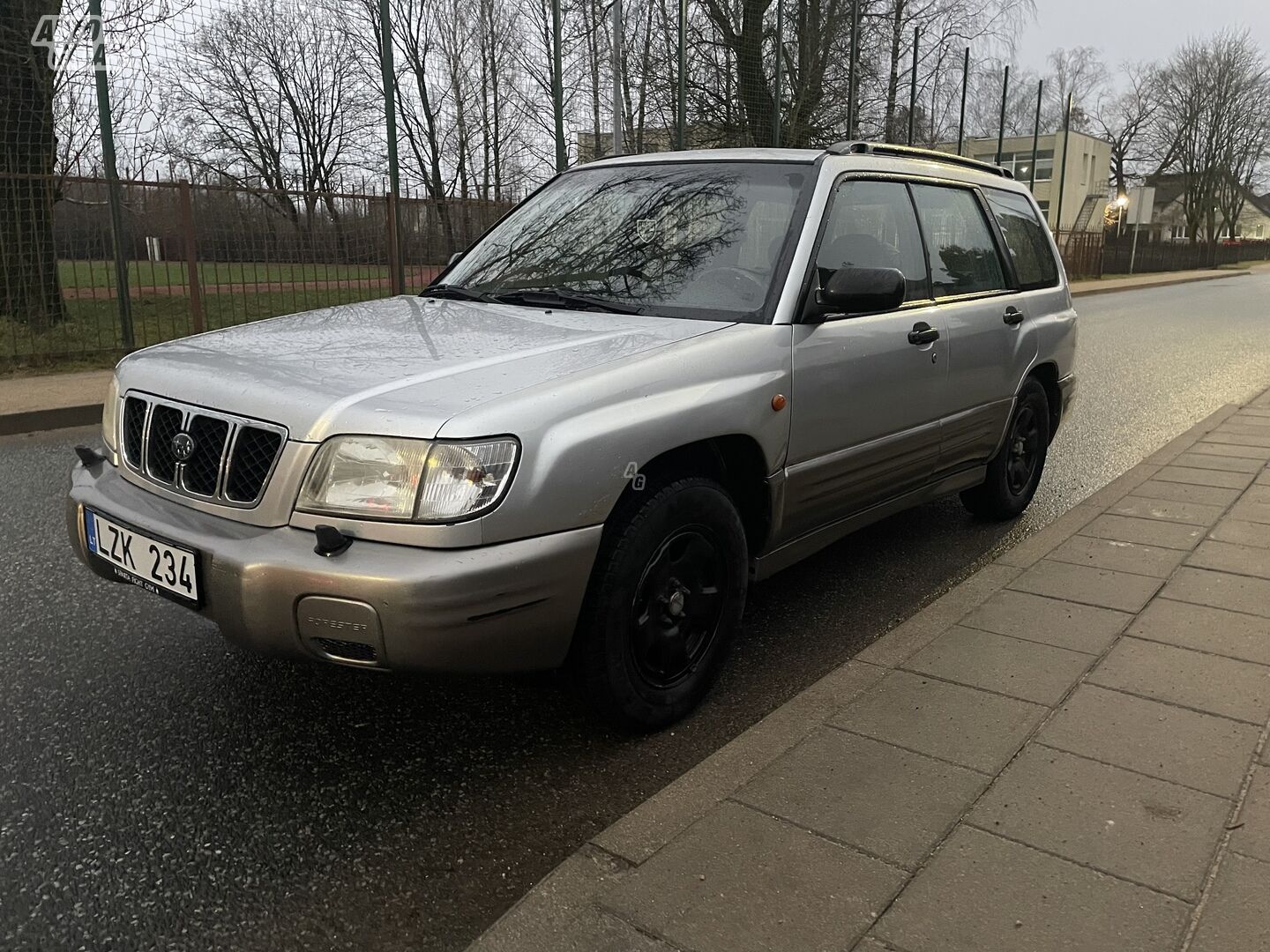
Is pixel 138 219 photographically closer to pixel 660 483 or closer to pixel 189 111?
pixel 189 111

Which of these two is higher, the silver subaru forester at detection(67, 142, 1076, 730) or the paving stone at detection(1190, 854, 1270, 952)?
the silver subaru forester at detection(67, 142, 1076, 730)

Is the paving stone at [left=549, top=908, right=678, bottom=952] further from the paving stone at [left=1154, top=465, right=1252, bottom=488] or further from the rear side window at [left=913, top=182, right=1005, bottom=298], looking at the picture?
the paving stone at [left=1154, top=465, right=1252, bottom=488]

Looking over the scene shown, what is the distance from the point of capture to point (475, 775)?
8.96ft

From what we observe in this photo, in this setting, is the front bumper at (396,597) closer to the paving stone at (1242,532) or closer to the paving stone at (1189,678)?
the paving stone at (1189,678)

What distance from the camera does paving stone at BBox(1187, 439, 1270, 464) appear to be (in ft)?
21.7

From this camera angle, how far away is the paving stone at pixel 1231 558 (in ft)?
14.0

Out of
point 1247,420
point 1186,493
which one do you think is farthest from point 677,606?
point 1247,420

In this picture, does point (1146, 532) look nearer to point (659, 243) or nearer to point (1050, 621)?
point (1050, 621)

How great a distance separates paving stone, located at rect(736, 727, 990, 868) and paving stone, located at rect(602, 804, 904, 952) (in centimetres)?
7

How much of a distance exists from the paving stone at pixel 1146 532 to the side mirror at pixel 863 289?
7.16 feet

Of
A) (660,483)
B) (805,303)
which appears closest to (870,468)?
(805,303)

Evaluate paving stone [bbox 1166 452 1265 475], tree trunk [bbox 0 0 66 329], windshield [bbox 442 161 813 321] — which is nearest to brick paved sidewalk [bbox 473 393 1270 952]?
windshield [bbox 442 161 813 321]

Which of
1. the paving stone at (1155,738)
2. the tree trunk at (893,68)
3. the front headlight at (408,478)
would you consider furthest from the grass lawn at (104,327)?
the tree trunk at (893,68)

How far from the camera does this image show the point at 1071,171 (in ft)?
224
